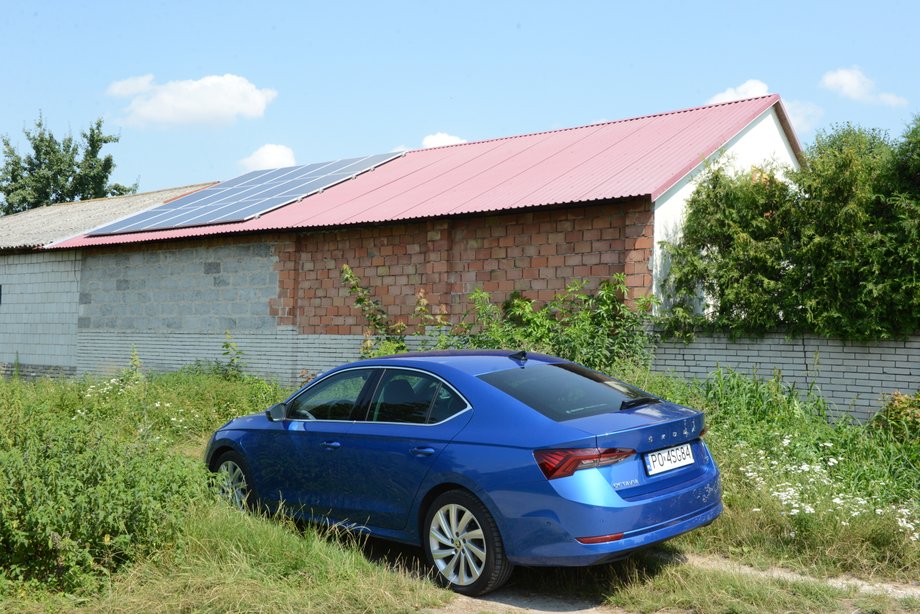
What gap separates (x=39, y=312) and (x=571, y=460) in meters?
17.8

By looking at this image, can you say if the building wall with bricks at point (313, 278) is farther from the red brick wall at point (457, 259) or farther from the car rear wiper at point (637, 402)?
the car rear wiper at point (637, 402)

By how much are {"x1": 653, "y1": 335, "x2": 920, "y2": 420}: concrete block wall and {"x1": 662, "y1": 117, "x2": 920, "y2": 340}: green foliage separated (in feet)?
0.53

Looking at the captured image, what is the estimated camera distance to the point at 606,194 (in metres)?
11.4

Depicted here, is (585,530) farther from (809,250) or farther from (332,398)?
(809,250)

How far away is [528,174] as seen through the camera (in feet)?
46.8

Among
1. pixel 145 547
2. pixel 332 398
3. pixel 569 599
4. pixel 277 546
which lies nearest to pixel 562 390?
pixel 569 599

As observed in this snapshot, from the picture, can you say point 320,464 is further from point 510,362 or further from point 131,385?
point 131,385

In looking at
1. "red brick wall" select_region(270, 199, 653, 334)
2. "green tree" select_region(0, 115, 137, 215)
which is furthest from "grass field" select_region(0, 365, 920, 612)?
"green tree" select_region(0, 115, 137, 215)

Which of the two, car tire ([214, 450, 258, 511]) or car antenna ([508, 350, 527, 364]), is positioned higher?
car antenna ([508, 350, 527, 364])

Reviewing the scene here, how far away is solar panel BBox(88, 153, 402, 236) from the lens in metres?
16.8

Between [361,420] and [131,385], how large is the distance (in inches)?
303

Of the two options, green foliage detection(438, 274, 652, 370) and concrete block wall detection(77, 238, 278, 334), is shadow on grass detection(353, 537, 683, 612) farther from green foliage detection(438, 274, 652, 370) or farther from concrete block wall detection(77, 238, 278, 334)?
concrete block wall detection(77, 238, 278, 334)

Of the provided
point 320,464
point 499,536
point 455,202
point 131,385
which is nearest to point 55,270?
point 131,385

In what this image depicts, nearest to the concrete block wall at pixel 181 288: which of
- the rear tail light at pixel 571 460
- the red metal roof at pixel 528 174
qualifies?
the red metal roof at pixel 528 174
